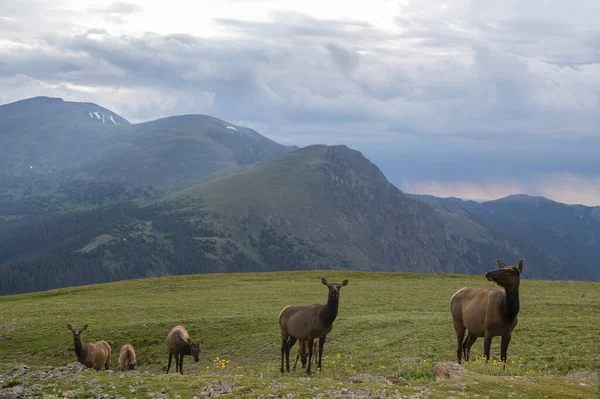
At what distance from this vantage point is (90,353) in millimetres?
29484

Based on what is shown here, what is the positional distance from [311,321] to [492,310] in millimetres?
7929

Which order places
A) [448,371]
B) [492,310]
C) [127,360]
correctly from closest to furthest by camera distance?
[448,371]
[492,310]
[127,360]

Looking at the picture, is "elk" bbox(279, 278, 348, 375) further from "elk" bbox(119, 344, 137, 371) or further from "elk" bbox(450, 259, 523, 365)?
"elk" bbox(119, 344, 137, 371)

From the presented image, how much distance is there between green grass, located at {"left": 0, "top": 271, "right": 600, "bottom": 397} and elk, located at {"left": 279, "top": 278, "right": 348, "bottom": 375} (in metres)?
1.50

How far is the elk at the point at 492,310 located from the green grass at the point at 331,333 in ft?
5.15

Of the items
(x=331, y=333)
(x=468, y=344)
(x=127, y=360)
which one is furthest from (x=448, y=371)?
(x=331, y=333)

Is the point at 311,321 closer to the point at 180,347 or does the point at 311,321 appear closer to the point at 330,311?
the point at 330,311

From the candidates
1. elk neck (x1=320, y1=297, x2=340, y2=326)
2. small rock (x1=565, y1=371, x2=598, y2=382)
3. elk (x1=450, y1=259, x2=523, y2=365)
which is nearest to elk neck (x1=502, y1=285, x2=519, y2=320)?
elk (x1=450, y1=259, x2=523, y2=365)

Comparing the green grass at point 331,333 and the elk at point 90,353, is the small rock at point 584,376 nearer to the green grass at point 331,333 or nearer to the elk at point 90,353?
the green grass at point 331,333

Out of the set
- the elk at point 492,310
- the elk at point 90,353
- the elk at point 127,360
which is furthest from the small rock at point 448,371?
the elk at point 90,353

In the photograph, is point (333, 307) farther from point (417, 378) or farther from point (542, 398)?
point (542, 398)

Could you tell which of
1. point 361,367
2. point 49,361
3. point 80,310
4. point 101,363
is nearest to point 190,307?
point 80,310

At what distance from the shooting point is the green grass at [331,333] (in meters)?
20.0

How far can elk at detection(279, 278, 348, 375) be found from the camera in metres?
23.7
